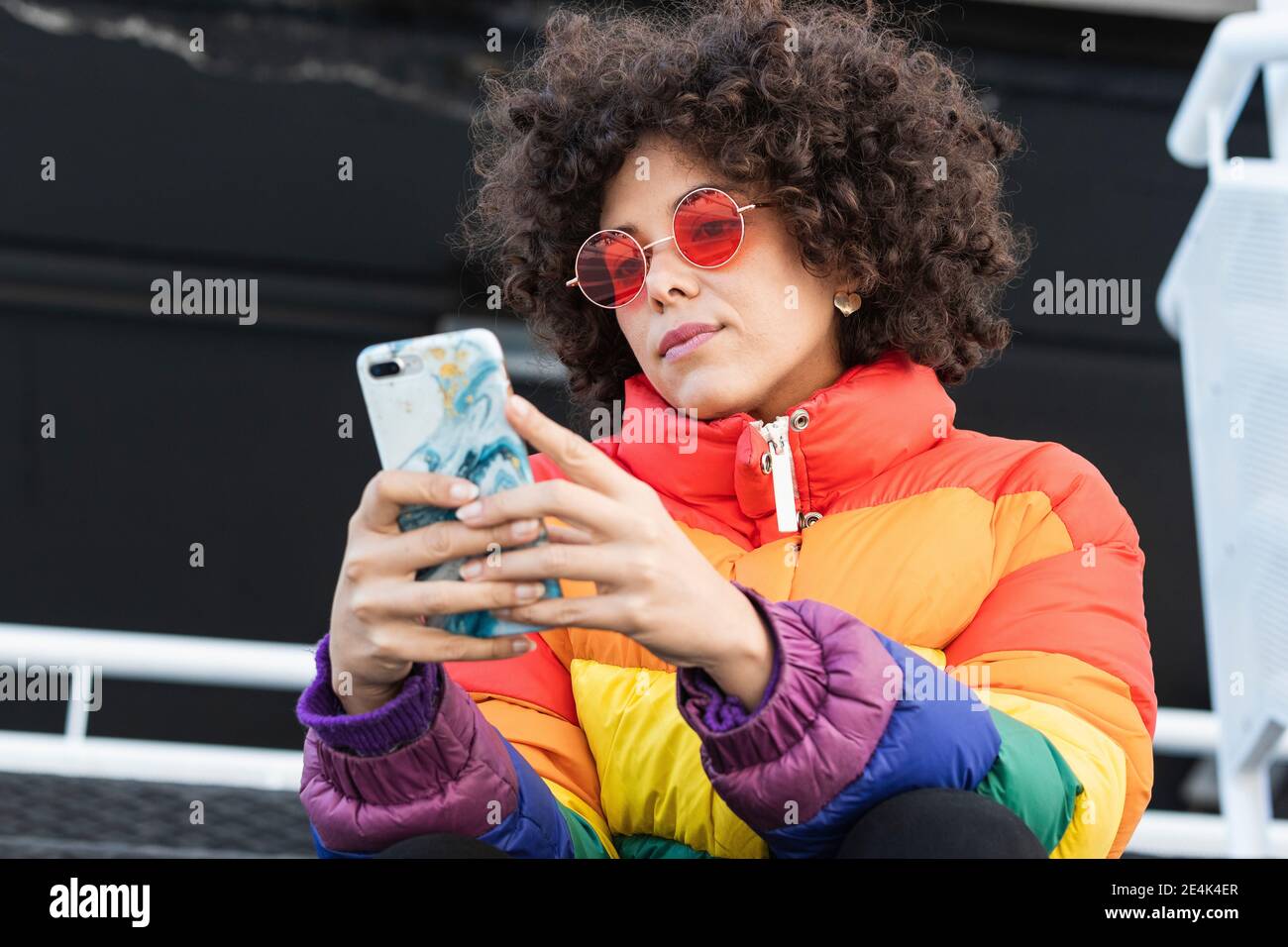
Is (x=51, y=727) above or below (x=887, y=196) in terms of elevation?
below

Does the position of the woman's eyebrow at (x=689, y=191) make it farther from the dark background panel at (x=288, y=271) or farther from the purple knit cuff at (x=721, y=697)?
the dark background panel at (x=288, y=271)

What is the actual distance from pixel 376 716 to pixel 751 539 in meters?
0.55

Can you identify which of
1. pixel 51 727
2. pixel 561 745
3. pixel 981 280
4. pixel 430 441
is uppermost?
pixel 981 280

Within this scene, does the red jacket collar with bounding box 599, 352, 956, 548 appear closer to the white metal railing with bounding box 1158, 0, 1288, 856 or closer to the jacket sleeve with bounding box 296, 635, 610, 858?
the jacket sleeve with bounding box 296, 635, 610, 858

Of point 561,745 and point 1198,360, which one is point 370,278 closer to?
point 1198,360

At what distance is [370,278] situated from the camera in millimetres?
4098

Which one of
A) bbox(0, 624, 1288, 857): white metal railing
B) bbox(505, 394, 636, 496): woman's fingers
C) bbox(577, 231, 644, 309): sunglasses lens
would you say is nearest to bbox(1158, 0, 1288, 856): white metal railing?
bbox(0, 624, 1288, 857): white metal railing

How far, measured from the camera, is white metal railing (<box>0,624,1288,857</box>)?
240cm

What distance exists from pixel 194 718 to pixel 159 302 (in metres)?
1.46

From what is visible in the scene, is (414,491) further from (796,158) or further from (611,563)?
(796,158)

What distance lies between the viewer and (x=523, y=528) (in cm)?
110

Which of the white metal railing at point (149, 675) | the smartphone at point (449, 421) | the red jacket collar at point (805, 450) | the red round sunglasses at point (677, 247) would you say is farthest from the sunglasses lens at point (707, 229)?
the white metal railing at point (149, 675)
